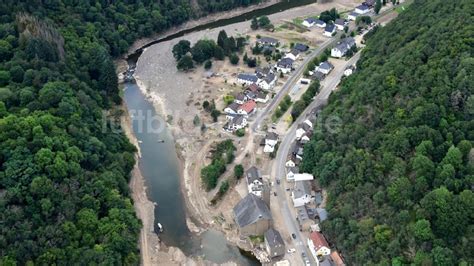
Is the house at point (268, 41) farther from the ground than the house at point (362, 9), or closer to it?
farther from the ground

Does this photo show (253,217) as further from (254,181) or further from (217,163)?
(217,163)

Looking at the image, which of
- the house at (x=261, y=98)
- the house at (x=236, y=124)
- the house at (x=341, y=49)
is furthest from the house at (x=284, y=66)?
the house at (x=236, y=124)

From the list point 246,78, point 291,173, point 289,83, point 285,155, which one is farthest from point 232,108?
point 291,173

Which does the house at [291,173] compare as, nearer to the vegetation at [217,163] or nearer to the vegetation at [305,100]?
the vegetation at [217,163]

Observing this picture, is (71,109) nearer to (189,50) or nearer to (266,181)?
(266,181)

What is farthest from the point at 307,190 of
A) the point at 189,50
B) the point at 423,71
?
the point at 189,50

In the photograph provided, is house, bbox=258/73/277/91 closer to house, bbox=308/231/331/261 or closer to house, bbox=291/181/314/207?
house, bbox=291/181/314/207
